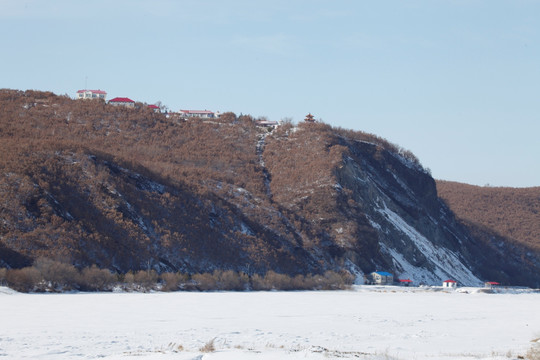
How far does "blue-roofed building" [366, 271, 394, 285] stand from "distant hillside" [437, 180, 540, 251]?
227ft

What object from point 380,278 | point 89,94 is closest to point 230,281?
point 380,278

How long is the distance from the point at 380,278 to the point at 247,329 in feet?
154

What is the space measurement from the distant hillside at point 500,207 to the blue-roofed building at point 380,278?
227 feet

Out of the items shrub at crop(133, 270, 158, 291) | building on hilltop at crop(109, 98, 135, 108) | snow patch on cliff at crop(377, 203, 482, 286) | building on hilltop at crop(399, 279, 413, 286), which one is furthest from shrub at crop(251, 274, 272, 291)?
building on hilltop at crop(109, 98, 135, 108)

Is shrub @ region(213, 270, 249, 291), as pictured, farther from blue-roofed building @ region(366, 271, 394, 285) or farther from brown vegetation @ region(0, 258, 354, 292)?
blue-roofed building @ region(366, 271, 394, 285)

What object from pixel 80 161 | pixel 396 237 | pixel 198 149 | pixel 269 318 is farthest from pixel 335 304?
pixel 198 149

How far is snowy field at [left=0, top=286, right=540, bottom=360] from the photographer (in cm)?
2108

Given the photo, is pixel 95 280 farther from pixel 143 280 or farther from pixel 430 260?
pixel 430 260

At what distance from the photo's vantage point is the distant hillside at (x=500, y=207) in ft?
468

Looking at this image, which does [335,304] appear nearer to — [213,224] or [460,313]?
[460,313]

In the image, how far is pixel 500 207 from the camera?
502 feet

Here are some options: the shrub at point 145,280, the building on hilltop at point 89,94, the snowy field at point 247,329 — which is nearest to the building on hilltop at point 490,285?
the snowy field at point 247,329

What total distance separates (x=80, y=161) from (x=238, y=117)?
49.8 m

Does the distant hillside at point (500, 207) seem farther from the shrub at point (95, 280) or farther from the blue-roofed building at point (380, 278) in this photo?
the shrub at point (95, 280)
